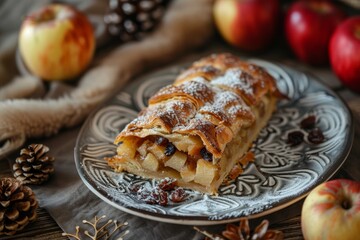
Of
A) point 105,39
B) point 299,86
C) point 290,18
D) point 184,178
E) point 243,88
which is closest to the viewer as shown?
point 184,178

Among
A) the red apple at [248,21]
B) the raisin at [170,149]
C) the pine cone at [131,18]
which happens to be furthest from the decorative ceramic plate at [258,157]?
the pine cone at [131,18]

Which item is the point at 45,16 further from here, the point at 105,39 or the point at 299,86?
the point at 299,86

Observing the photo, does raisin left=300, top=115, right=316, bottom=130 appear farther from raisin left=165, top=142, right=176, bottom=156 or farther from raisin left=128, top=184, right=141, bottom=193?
raisin left=128, top=184, right=141, bottom=193

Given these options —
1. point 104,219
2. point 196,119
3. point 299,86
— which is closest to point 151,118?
point 196,119

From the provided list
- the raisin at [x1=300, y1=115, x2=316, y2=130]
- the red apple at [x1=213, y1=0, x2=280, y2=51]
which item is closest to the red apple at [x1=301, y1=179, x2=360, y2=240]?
the raisin at [x1=300, y1=115, x2=316, y2=130]

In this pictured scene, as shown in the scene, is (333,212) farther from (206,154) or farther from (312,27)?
(312,27)
